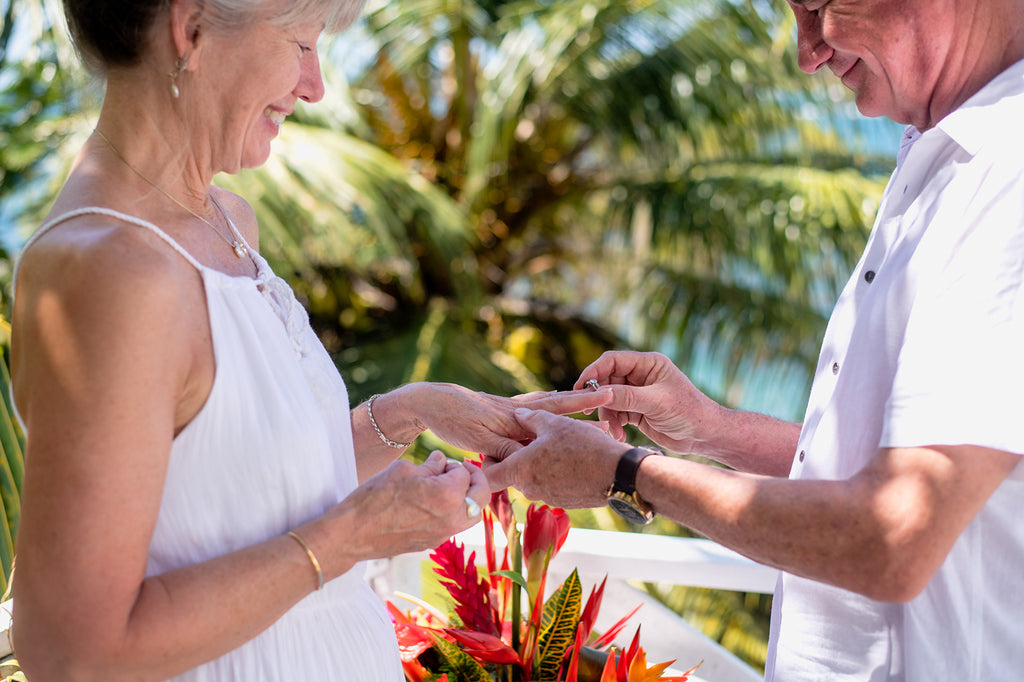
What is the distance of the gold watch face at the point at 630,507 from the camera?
139cm

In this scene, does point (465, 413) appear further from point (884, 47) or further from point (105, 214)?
point (884, 47)

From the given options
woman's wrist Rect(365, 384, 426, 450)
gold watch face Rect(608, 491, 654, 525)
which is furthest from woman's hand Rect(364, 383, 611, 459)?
gold watch face Rect(608, 491, 654, 525)

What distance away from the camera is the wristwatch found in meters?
1.38

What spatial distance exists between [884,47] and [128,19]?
110cm

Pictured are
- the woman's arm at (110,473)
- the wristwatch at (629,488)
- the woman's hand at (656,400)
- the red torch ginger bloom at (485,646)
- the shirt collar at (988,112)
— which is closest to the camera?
the woman's arm at (110,473)

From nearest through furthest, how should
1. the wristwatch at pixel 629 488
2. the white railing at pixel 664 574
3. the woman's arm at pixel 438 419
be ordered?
the wristwatch at pixel 629 488
the woman's arm at pixel 438 419
the white railing at pixel 664 574

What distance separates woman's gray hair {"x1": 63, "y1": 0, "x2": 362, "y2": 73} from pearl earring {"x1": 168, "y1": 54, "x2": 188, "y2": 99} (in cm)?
5

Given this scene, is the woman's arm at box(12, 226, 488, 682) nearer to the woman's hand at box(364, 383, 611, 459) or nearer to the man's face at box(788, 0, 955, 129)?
the woman's hand at box(364, 383, 611, 459)

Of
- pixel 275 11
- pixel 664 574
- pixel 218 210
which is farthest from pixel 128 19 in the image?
pixel 664 574

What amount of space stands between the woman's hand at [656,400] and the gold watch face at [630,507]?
414mm

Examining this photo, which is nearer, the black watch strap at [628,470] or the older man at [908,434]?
the older man at [908,434]

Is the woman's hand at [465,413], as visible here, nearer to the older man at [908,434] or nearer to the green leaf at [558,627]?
the older man at [908,434]

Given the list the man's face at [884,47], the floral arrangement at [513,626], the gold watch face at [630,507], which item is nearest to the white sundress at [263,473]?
the floral arrangement at [513,626]

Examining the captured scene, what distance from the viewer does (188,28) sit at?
3.93 ft
